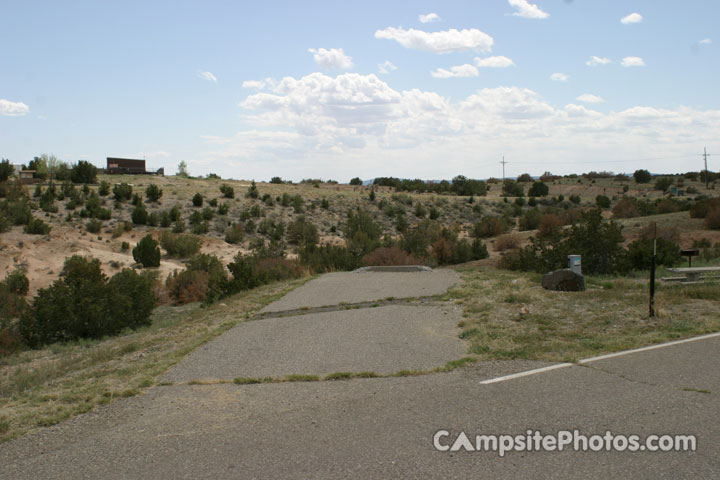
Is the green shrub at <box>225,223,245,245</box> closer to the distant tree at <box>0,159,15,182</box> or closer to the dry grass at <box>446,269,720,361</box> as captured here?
the distant tree at <box>0,159,15,182</box>

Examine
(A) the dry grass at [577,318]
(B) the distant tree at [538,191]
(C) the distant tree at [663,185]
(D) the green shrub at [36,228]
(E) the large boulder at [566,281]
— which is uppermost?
(C) the distant tree at [663,185]

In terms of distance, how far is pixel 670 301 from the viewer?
1198 centimetres

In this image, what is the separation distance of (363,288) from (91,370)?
794 cm

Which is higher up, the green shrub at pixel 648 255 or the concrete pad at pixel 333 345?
the green shrub at pixel 648 255

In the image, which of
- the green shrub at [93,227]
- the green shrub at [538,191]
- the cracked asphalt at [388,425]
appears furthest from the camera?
the green shrub at [538,191]

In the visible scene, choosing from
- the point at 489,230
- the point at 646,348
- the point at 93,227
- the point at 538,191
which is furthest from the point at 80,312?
the point at 538,191

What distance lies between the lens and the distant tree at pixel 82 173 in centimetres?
5922

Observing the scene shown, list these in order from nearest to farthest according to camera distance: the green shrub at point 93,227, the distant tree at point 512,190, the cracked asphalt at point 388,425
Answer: the cracked asphalt at point 388,425
the green shrub at point 93,227
the distant tree at point 512,190

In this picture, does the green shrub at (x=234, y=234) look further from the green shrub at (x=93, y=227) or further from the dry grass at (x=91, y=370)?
the dry grass at (x=91, y=370)

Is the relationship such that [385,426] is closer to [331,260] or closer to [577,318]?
[577,318]

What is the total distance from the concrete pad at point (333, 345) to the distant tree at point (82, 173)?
53858mm

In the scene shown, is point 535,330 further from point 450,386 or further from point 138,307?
point 138,307

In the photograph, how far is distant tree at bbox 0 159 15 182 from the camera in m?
51.8

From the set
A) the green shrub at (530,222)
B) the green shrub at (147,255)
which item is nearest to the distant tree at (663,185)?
the green shrub at (530,222)
